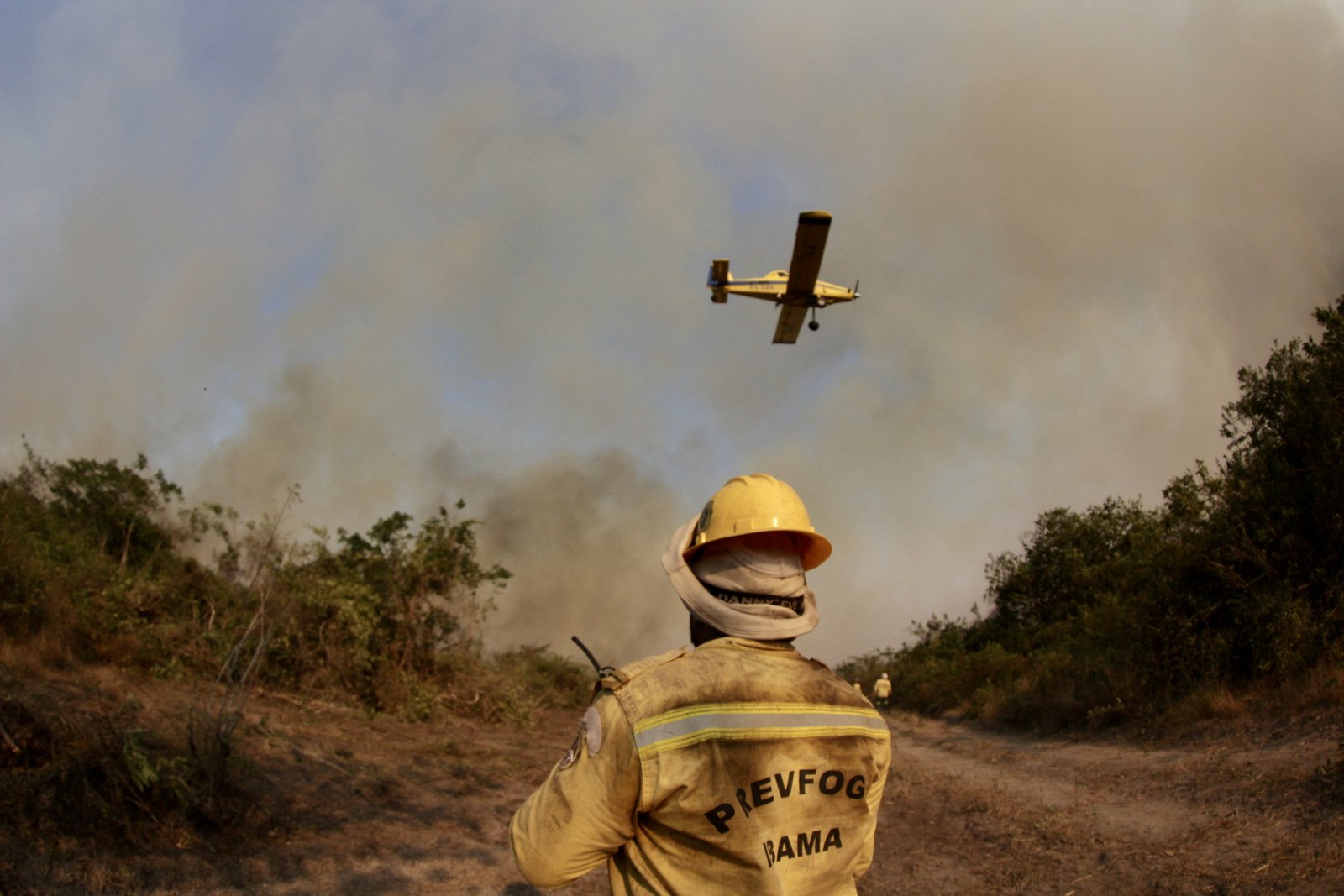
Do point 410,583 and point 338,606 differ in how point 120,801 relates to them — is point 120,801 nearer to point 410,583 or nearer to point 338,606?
point 338,606

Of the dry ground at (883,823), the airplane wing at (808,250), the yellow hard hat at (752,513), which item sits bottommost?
the dry ground at (883,823)

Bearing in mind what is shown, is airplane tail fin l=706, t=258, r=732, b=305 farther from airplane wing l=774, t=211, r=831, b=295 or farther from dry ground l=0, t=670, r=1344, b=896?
dry ground l=0, t=670, r=1344, b=896

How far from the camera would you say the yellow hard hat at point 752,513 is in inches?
101

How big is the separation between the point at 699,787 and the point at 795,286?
72.7 feet

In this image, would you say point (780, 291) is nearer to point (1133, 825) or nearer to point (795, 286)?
point (795, 286)

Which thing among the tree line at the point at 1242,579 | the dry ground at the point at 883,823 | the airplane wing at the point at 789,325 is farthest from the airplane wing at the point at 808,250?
the dry ground at the point at 883,823

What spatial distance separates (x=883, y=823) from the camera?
9.24 metres

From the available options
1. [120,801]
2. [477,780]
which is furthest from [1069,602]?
[120,801]

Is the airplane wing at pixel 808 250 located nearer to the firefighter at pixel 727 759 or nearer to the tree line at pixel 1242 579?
the tree line at pixel 1242 579

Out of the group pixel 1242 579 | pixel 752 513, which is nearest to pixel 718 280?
pixel 1242 579

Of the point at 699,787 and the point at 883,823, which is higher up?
the point at 699,787

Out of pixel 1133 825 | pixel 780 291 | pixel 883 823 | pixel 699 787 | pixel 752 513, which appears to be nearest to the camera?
pixel 699 787

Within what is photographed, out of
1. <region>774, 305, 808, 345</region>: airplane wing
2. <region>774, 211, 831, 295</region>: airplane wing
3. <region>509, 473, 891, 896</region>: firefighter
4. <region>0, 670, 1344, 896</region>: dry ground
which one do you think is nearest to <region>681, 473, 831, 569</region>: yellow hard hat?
<region>509, 473, 891, 896</region>: firefighter

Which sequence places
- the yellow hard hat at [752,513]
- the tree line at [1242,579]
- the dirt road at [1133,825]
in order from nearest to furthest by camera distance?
1. the yellow hard hat at [752,513]
2. the dirt road at [1133,825]
3. the tree line at [1242,579]
